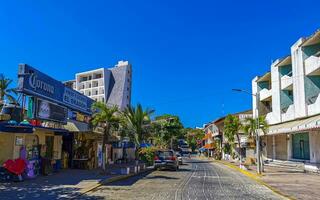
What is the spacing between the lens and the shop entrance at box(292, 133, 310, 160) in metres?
35.4

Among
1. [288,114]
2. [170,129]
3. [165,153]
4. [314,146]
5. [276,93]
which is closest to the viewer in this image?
[314,146]

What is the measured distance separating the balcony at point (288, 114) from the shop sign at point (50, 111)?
2404 cm

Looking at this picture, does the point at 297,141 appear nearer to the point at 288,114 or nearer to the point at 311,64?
the point at 288,114

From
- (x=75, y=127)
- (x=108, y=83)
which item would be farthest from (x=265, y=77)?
(x=108, y=83)

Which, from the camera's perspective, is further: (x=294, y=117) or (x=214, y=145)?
(x=214, y=145)

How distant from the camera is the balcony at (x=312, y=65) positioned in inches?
1169

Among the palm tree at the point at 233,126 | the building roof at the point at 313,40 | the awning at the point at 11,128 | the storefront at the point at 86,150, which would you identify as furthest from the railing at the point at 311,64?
the awning at the point at 11,128

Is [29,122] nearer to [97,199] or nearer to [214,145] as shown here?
[97,199]

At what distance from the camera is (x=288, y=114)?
122ft

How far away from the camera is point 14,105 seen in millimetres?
18344

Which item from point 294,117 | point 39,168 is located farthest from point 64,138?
point 294,117

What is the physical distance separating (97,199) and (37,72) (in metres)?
10.5

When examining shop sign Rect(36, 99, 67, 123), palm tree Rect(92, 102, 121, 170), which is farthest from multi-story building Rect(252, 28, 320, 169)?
shop sign Rect(36, 99, 67, 123)

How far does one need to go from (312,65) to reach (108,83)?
10113 centimetres
